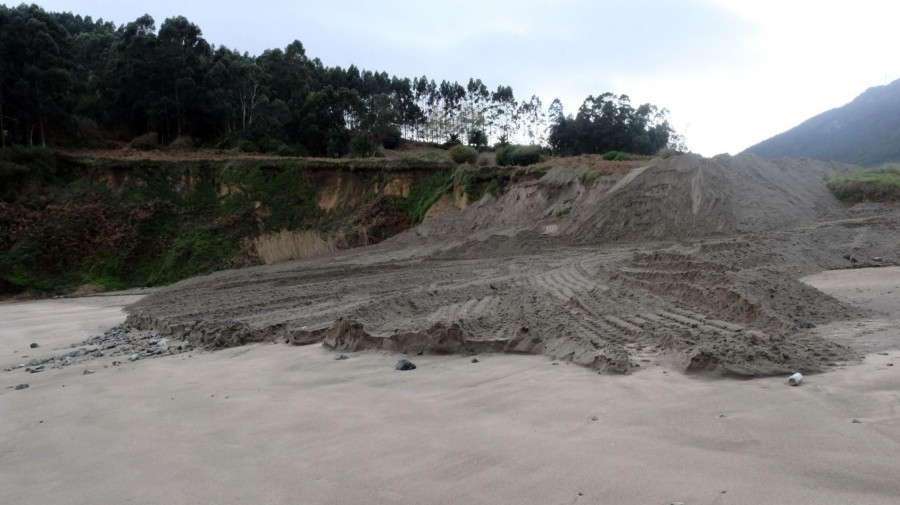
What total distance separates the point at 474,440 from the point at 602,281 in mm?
7043

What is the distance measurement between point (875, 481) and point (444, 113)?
69.4 meters

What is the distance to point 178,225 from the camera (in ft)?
91.9

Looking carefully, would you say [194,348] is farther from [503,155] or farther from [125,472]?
Result: [503,155]

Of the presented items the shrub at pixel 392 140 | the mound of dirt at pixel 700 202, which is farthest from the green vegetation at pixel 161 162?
the mound of dirt at pixel 700 202

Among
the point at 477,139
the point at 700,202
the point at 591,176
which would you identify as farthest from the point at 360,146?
the point at 700,202

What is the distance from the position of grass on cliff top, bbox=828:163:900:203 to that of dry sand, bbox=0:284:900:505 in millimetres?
19529

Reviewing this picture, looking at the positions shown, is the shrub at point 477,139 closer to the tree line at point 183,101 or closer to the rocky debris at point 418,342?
the tree line at point 183,101

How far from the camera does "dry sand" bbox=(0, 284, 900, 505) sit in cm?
258

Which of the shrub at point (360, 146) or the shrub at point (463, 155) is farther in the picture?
the shrub at point (360, 146)

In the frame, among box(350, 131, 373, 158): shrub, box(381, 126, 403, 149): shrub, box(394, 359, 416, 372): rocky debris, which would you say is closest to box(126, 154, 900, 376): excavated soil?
box(394, 359, 416, 372): rocky debris

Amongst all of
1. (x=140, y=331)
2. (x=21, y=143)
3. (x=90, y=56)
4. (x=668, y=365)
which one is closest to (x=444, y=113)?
(x=90, y=56)

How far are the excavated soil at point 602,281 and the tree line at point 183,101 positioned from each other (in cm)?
1979

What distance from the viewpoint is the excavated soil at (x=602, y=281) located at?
5383 mm

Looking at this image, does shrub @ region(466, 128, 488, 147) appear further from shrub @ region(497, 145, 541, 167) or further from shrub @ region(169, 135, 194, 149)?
shrub @ region(169, 135, 194, 149)
